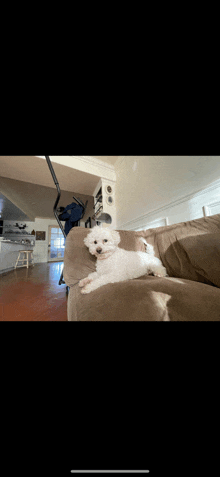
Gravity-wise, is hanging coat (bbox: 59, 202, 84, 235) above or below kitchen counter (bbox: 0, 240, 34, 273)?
above

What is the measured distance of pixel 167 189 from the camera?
70.7 inches

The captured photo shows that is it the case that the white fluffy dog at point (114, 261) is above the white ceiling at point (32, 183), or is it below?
below

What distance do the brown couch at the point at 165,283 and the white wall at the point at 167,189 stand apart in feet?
1.62

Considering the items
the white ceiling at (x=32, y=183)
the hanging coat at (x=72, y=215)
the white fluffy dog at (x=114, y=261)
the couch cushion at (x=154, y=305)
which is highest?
the white ceiling at (x=32, y=183)

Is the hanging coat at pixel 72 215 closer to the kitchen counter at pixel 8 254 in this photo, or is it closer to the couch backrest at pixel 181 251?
the couch backrest at pixel 181 251

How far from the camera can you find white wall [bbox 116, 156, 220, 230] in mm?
1324

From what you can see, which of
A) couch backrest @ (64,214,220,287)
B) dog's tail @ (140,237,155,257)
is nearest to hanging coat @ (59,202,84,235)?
couch backrest @ (64,214,220,287)

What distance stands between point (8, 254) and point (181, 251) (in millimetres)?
4984

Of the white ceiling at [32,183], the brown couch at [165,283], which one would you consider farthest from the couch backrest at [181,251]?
the white ceiling at [32,183]

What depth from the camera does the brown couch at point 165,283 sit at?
51 cm

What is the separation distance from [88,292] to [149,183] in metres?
1.94

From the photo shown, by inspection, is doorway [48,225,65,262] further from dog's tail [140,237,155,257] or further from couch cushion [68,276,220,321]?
couch cushion [68,276,220,321]
